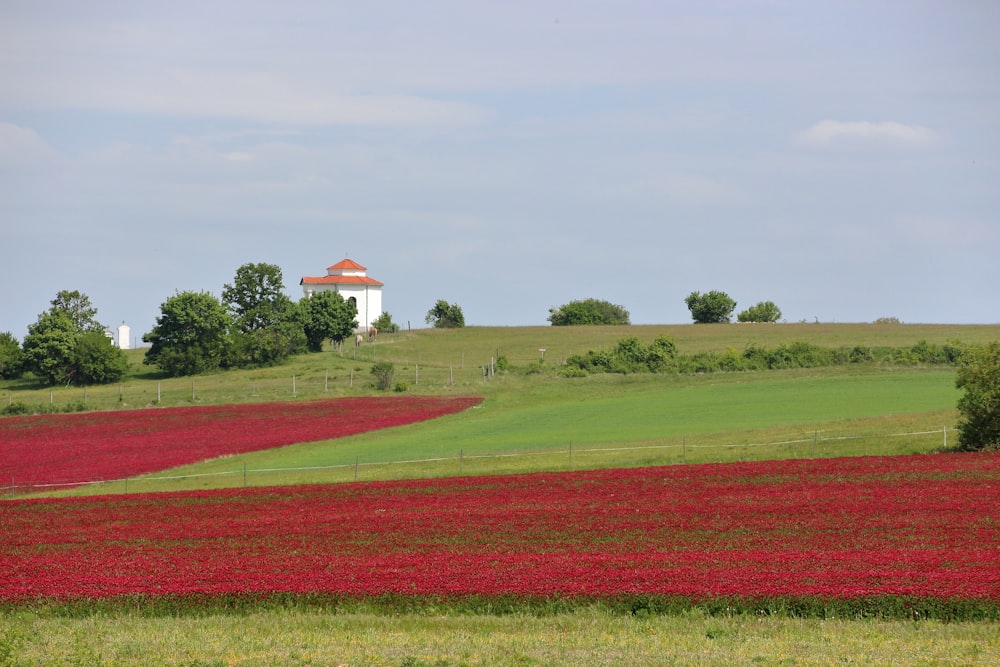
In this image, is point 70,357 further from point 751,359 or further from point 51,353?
point 751,359

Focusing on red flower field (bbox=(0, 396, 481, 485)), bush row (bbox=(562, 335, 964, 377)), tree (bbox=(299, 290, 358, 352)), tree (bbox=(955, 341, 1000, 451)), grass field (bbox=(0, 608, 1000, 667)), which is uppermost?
tree (bbox=(299, 290, 358, 352))

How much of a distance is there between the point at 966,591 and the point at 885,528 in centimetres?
717

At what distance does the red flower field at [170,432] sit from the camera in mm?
50562

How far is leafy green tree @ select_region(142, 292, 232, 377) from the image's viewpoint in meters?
108

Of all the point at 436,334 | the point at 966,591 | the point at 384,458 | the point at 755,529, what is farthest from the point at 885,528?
the point at 436,334

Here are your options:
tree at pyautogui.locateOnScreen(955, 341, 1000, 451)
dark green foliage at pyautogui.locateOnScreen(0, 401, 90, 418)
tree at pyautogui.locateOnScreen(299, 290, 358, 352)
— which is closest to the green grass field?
tree at pyautogui.locateOnScreen(955, 341, 1000, 451)

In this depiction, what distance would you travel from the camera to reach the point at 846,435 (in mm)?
48750

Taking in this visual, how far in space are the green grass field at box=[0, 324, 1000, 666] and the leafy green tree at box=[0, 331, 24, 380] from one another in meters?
3.88

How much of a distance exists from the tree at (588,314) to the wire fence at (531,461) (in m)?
127

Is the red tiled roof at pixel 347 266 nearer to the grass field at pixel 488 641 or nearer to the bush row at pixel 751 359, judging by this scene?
the bush row at pixel 751 359

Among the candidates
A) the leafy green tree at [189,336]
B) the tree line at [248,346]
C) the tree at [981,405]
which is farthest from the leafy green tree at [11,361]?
the tree at [981,405]

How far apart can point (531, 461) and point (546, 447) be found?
201 inches

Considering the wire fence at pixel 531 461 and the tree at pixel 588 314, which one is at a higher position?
the tree at pixel 588 314

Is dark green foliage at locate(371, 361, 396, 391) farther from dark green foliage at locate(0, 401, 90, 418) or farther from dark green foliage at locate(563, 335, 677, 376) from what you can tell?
dark green foliage at locate(0, 401, 90, 418)
